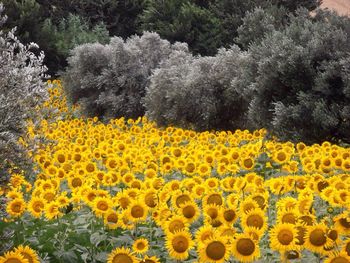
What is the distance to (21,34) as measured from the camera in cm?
2831

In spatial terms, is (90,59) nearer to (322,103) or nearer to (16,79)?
(322,103)

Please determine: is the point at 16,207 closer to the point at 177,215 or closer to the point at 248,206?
the point at 177,215

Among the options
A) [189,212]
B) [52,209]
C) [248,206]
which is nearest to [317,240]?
[248,206]

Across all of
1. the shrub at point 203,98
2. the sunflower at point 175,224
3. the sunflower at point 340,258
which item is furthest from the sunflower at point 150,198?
the shrub at point 203,98

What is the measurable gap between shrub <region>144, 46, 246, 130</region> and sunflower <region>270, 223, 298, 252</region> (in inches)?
409

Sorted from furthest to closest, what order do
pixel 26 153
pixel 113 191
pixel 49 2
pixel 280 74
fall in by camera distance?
pixel 49 2 < pixel 280 74 < pixel 113 191 < pixel 26 153

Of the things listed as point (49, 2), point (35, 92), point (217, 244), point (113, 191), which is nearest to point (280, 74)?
point (113, 191)

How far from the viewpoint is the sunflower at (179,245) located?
3832 millimetres

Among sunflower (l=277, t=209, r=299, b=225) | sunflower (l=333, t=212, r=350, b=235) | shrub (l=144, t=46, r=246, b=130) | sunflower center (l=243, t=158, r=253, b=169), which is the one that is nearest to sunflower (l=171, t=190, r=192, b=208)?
sunflower (l=277, t=209, r=299, b=225)

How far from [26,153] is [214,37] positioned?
25697mm

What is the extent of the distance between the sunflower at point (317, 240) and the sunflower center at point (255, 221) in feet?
1.16

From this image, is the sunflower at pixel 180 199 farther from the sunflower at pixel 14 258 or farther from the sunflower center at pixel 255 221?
the sunflower at pixel 14 258

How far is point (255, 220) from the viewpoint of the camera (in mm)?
3980

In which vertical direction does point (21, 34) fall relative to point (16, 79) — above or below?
above
